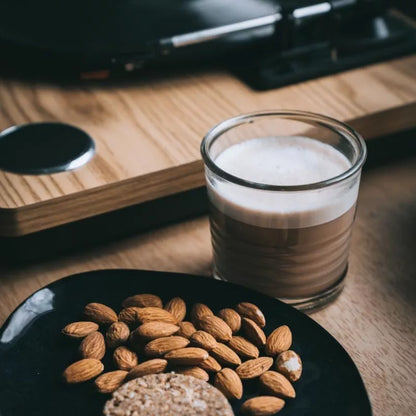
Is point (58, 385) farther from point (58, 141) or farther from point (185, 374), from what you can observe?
point (58, 141)

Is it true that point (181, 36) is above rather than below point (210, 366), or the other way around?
above

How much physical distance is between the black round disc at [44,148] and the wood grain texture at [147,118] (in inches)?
0.5

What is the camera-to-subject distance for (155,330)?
56 cm

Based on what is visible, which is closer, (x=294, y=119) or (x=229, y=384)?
(x=229, y=384)

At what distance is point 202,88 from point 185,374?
1.39ft

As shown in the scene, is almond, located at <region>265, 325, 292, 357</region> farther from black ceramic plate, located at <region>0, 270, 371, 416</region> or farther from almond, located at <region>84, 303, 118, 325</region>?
almond, located at <region>84, 303, 118, 325</region>

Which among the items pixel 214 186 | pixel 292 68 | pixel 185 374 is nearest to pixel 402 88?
pixel 292 68

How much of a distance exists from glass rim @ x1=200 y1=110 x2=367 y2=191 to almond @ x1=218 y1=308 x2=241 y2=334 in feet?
0.36

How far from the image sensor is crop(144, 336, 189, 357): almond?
0.55 m

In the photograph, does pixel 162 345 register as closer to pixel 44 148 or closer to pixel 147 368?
pixel 147 368

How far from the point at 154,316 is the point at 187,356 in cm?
5

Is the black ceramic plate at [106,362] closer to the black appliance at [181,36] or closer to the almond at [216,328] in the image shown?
the almond at [216,328]

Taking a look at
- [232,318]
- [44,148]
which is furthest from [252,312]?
[44,148]

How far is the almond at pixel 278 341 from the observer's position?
0.55m
